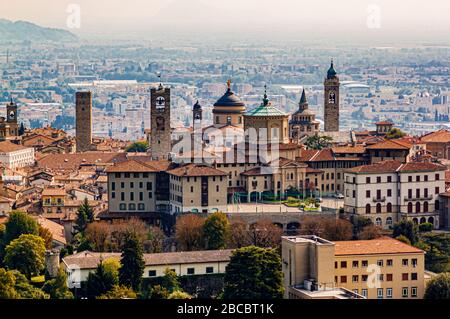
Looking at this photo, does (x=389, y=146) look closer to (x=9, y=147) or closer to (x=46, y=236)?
(x=46, y=236)

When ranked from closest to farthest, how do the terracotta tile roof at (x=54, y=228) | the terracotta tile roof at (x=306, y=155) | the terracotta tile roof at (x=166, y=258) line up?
1. the terracotta tile roof at (x=166, y=258)
2. the terracotta tile roof at (x=54, y=228)
3. the terracotta tile roof at (x=306, y=155)

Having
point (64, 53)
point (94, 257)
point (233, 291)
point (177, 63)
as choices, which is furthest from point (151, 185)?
point (177, 63)

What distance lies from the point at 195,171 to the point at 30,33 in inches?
2114

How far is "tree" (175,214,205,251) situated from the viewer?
1773cm

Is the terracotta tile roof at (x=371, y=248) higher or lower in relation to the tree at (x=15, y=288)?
higher

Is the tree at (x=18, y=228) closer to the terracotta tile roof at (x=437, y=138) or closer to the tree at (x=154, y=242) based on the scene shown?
the tree at (x=154, y=242)

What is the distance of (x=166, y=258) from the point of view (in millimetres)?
16109

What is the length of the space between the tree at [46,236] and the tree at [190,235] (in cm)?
162

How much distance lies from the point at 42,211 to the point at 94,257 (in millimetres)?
5241

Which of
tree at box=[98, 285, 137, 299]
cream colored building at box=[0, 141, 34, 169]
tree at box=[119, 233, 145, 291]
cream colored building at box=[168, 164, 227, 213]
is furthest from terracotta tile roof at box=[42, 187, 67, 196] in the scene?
tree at box=[98, 285, 137, 299]

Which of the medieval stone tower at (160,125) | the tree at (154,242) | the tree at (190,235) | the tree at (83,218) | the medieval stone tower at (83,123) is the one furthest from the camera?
the medieval stone tower at (83,123)

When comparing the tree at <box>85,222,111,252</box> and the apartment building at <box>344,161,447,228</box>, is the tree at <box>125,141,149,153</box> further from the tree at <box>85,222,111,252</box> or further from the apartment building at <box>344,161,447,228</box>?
the tree at <box>85,222,111,252</box>

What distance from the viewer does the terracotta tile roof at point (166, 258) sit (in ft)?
52.0

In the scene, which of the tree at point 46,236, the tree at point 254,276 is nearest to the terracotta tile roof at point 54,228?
the tree at point 46,236
